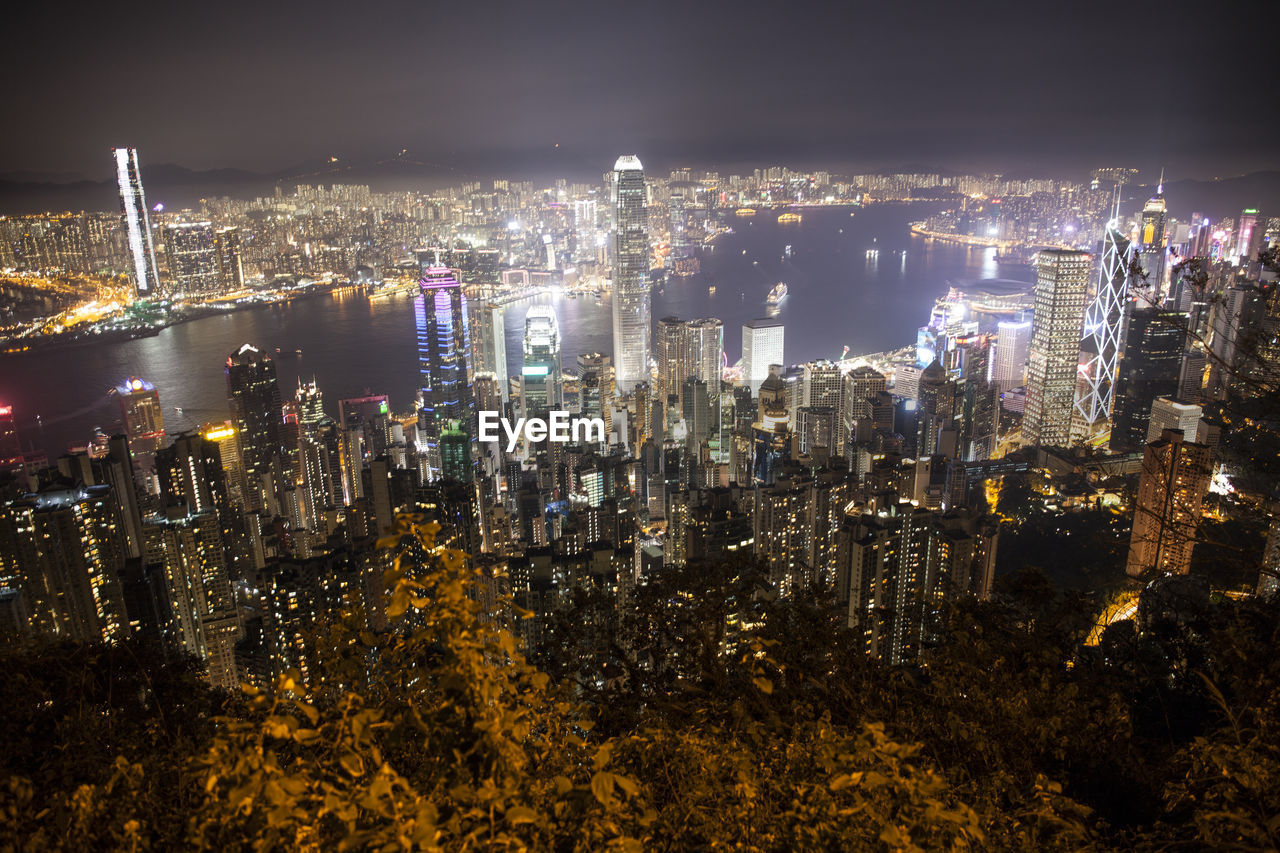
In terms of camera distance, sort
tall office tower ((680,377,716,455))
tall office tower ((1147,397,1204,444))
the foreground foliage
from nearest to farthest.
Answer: the foreground foliage < tall office tower ((1147,397,1204,444)) < tall office tower ((680,377,716,455))

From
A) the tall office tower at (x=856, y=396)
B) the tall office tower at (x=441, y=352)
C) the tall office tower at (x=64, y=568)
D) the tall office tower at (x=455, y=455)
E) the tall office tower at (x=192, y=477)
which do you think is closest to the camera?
the tall office tower at (x=64, y=568)

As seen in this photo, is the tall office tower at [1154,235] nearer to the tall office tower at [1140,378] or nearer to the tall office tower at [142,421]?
the tall office tower at [1140,378]

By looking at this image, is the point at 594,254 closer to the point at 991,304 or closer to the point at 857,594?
the point at 991,304

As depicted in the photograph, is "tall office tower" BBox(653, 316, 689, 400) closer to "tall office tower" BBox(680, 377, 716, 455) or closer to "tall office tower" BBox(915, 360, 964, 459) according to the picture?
"tall office tower" BBox(680, 377, 716, 455)

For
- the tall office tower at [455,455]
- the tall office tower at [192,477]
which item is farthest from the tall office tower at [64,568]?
the tall office tower at [455,455]

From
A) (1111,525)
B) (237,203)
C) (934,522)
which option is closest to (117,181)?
(237,203)

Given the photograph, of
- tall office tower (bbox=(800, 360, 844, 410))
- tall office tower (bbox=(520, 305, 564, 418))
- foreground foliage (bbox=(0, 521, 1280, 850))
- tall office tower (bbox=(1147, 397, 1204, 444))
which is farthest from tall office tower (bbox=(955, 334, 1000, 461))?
foreground foliage (bbox=(0, 521, 1280, 850))
